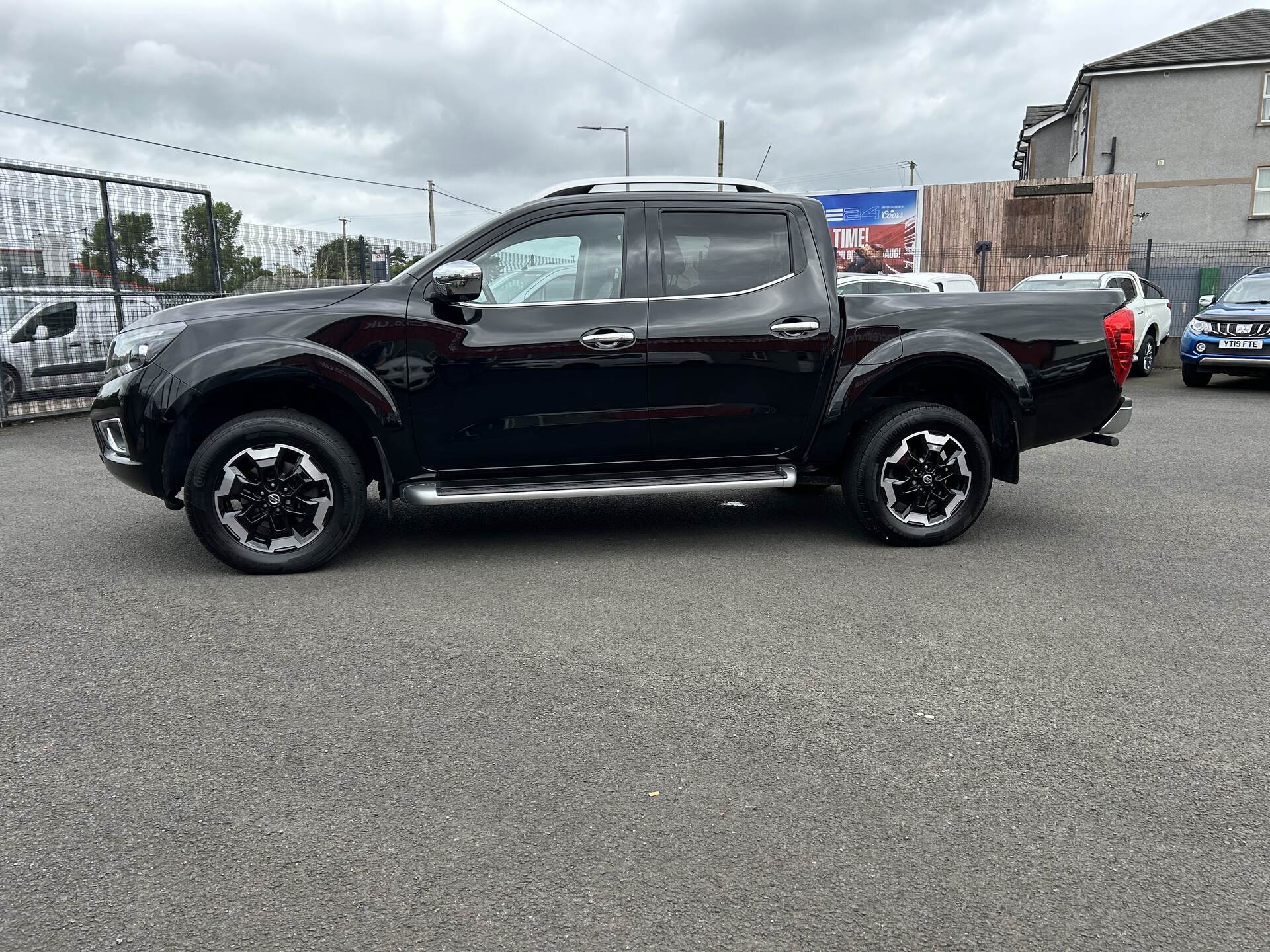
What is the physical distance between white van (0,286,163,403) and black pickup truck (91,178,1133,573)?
6.58m

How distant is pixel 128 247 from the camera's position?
12.0 m

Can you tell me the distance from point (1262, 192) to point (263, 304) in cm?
3465

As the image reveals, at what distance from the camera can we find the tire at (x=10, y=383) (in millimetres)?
10711


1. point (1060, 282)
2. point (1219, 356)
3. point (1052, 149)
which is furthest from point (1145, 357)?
point (1052, 149)

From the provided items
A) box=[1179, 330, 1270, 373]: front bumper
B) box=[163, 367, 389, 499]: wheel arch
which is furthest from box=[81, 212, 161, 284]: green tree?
box=[1179, 330, 1270, 373]: front bumper

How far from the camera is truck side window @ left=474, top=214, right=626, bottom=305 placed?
5.12 metres

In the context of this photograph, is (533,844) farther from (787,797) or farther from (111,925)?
(111,925)

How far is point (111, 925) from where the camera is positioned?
87.7 inches

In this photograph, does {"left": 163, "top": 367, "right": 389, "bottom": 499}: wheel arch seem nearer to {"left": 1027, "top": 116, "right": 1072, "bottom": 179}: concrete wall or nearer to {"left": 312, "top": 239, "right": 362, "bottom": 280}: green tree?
{"left": 312, "top": 239, "right": 362, "bottom": 280}: green tree

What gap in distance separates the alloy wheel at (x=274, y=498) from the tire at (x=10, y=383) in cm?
754

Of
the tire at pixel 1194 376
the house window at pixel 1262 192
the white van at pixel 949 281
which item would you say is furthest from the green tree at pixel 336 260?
the house window at pixel 1262 192

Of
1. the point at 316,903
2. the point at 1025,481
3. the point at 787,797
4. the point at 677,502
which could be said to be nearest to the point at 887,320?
the point at 677,502

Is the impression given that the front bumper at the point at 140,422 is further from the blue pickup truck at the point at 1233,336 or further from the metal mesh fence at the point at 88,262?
the blue pickup truck at the point at 1233,336

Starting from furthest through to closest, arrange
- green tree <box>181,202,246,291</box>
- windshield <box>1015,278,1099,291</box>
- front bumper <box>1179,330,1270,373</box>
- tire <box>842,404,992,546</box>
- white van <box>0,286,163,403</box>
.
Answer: windshield <box>1015,278,1099,291</box>
front bumper <box>1179,330,1270,373</box>
green tree <box>181,202,246,291</box>
white van <box>0,286,163,403</box>
tire <box>842,404,992,546</box>
